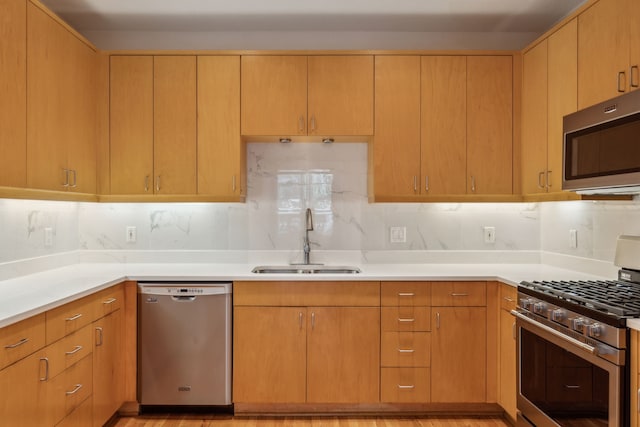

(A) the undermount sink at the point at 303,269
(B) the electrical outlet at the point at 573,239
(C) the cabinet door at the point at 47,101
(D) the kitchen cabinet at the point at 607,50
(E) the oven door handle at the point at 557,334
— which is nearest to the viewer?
(E) the oven door handle at the point at 557,334

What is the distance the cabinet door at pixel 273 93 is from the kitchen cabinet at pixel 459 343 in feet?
4.86

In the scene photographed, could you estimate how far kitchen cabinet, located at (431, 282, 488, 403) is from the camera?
284 centimetres

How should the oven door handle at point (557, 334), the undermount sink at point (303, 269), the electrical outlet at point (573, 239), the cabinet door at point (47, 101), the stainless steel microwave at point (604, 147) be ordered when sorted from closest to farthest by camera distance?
the oven door handle at point (557, 334) < the stainless steel microwave at point (604, 147) < the cabinet door at point (47, 101) < the electrical outlet at point (573, 239) < the undermount sink at point (303, 269)

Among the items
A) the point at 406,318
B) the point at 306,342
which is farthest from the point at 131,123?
the point at 406,318

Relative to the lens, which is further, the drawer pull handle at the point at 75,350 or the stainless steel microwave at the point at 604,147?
the drawer pull handle at the point at 75,350

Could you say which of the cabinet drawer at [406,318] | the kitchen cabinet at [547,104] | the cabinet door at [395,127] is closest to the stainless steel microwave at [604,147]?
the kitchen cabinet at [547,104]

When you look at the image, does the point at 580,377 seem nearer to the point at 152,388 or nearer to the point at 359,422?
the point at 359,422

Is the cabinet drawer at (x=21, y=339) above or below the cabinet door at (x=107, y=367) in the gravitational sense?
above

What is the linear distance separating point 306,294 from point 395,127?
1.29 metres

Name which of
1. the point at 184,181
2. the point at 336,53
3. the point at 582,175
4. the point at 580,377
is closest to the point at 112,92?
the point at 184,181

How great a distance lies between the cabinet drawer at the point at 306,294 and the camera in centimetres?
283

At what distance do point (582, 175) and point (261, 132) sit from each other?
195cm

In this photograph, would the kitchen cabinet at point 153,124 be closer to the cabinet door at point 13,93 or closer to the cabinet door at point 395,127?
the cabinet door at point 13,93

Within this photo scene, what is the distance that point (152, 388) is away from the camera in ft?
9.23
